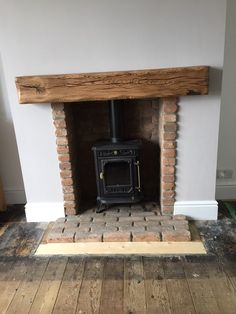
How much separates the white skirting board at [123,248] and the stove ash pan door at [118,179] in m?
0.49

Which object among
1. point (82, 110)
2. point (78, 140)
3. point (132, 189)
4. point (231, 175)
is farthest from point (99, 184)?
point (231, 175)

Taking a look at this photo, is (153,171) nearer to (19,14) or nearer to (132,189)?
(132,189)

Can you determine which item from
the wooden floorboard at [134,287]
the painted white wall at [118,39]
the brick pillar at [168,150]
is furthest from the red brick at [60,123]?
the wooden floorboard at [134,287]

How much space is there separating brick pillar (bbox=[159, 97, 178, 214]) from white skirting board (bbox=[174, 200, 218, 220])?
71 mm

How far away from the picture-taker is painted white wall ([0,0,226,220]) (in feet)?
6.62

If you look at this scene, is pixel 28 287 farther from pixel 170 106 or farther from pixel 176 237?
pixel 170 106

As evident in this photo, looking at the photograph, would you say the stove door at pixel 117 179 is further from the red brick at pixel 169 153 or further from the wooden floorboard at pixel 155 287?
the wooden floorboard at pixel 155 287

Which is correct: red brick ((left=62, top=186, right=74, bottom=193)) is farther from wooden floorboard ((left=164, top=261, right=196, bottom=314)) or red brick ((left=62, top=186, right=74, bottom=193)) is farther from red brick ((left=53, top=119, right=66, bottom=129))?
wooden floorboard ((left=164, top=261, right=196, bottom=314))

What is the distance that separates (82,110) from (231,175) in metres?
1.58

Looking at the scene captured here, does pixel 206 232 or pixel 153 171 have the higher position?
pixel 153 171

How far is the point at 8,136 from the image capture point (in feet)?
8.89

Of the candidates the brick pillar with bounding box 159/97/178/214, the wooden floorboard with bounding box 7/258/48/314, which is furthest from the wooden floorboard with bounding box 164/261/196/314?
the wooden floorboard with bounding box 7/258/48/314

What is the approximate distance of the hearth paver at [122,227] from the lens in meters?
2.18

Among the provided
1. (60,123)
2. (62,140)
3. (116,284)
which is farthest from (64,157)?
(116,284)
